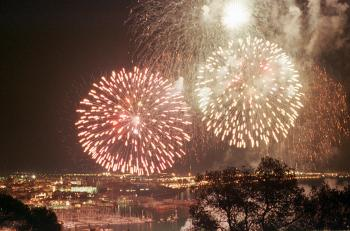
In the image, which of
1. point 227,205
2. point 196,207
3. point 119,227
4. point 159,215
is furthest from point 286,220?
point 159,215

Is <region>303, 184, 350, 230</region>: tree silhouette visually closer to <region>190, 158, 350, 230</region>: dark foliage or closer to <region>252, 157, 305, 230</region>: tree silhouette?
<region>190, 158, 350, 230</region>: dark foliage

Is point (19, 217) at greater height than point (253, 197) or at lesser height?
lesser

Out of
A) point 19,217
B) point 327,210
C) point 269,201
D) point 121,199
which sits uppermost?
point 269,201

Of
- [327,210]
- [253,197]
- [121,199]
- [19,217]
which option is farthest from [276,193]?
[121,199]

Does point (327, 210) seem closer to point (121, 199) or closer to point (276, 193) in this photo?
point (276, 193)

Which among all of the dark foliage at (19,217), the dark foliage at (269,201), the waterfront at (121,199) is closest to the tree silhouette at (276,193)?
the dark foliage at (269,201)

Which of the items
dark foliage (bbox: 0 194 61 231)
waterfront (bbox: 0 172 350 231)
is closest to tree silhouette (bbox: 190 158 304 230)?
dark foliage (bbox: 0 194 61 231)

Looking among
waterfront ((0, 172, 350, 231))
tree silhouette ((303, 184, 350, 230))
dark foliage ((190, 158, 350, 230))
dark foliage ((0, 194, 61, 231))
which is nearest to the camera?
tree silhouette ((303, 184, 350, 230))

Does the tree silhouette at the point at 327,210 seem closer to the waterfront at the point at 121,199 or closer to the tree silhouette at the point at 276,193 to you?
the tree silhouette at the point at 276,193

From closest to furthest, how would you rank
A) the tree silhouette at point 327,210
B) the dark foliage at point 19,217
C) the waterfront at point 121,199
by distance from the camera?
1. the tree silhouette at point 327,210
2. the dark foliage at point 19,217
3. the waterfront at point 121,199
